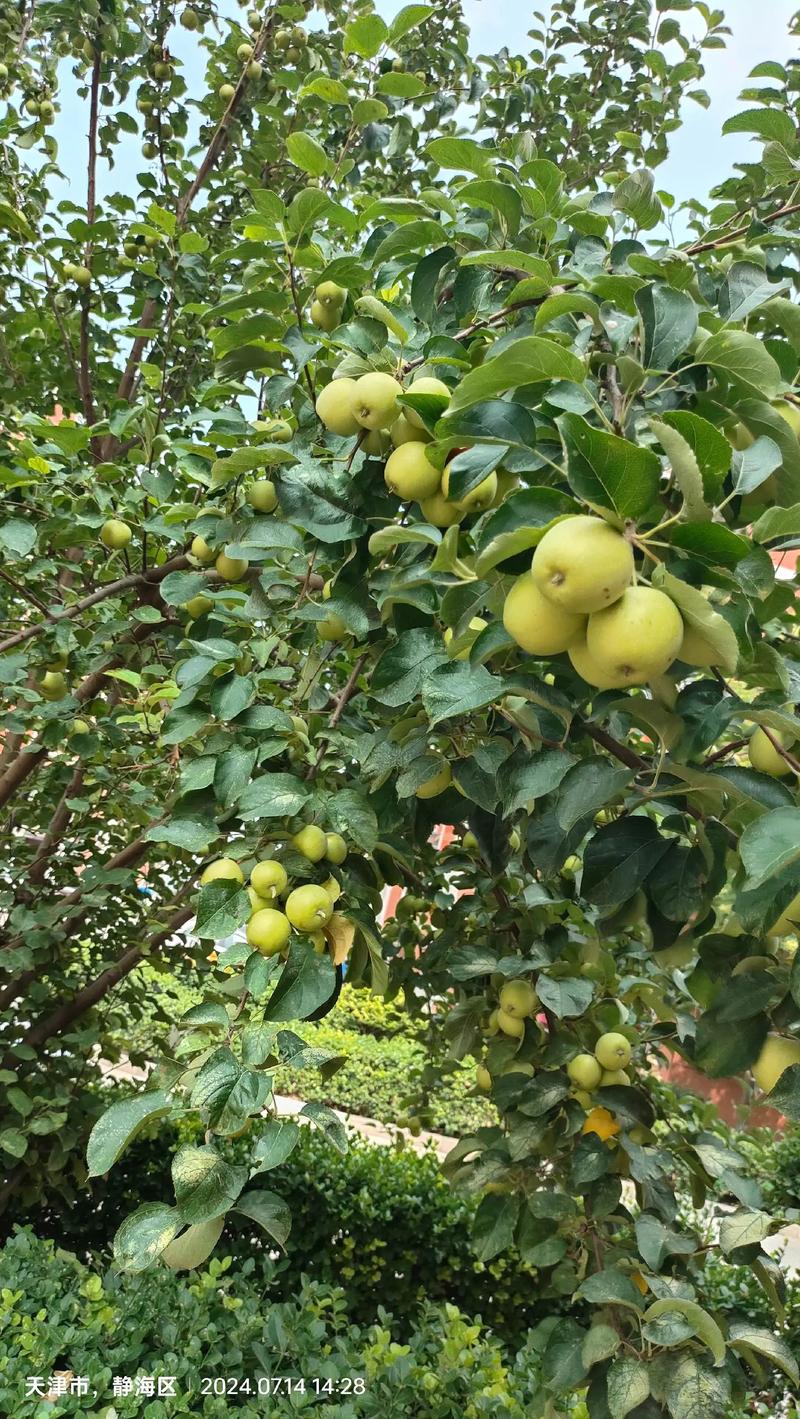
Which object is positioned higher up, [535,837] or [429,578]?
[429,578]

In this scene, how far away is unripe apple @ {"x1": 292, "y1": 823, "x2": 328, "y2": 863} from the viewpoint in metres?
1.12

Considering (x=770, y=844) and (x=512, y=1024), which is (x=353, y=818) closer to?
(x=770, y=844)

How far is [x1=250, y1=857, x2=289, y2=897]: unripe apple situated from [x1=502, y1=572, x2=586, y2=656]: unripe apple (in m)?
0.46

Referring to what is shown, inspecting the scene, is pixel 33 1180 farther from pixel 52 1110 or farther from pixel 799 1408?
pixel 799 1408

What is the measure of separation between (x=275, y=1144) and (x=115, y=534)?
1.43 m

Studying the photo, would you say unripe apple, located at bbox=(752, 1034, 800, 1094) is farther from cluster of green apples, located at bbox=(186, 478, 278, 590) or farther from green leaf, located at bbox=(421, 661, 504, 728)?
cluster of green apples, located at bbox=(186, 478, 278, 590)

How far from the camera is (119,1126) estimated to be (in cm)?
86

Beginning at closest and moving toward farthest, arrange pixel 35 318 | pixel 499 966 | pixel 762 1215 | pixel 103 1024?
pixel 762 1215 → pixel 499 966 → pixel 35 318 → pixel 103 1024

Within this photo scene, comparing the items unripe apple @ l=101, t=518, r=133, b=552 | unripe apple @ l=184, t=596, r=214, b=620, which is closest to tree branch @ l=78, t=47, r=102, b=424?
unripe apple @ l=101, t=518, r=133, b=552

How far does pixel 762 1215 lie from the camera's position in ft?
4.44

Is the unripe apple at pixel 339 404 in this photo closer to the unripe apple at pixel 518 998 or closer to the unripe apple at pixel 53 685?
the unripe apple at pixel 518 998

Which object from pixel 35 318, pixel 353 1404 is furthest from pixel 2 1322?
pixel 35 318

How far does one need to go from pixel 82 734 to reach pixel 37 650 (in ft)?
0.77

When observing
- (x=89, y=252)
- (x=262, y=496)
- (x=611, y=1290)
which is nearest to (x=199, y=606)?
(x=262, y=496)
